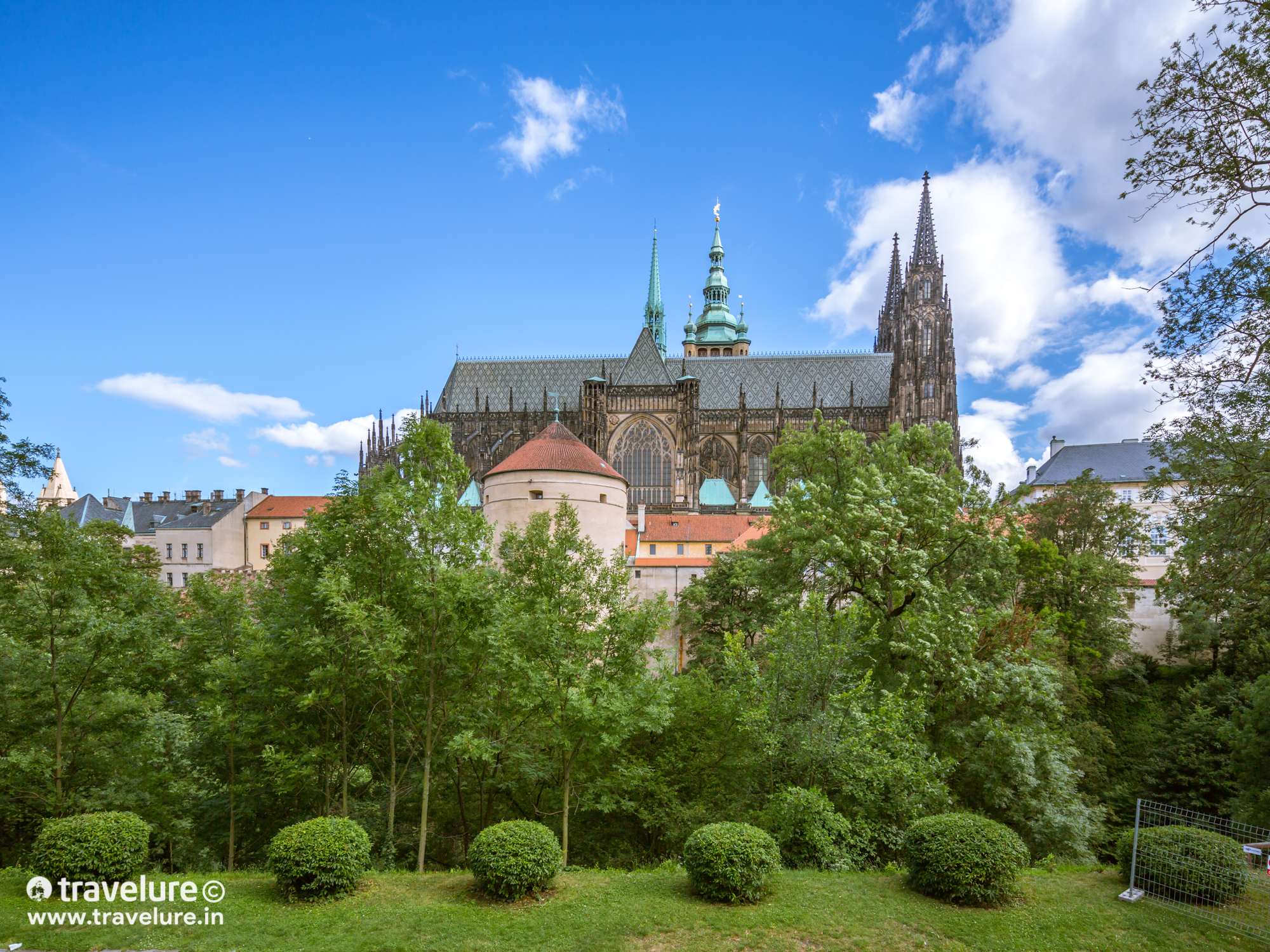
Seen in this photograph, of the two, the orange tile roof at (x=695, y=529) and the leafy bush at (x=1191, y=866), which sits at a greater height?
the orange tile roof at (x=695, y=529)

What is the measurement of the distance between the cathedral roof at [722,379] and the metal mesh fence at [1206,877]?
210 feet

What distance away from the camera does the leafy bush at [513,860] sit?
39.3 feet

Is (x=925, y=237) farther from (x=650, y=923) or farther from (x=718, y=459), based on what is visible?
(x=650, y=923)

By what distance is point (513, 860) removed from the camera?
1200 cm

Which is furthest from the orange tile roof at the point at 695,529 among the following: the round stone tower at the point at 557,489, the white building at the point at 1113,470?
the white building at the point at 1113,470

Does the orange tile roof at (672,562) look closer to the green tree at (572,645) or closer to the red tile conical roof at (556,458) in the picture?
the red tile conical roof at (556,458)

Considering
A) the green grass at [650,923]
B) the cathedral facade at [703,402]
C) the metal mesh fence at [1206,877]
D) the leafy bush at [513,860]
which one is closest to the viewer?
the green grass at [650,923]

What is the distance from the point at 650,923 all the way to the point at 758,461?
62.4 m

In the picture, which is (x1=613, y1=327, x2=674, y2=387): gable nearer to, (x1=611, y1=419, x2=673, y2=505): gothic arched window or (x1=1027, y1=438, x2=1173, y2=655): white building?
(x1=611, y1=419, x2=673, y2=505): gothic arched window

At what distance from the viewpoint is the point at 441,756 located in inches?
673

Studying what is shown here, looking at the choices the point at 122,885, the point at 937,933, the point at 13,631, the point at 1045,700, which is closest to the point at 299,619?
the point at 122,885

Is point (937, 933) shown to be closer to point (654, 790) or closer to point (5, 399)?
point (654, 790)

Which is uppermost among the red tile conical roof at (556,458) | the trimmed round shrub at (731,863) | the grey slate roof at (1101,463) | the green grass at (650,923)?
the grey slate roof at (1101,463)

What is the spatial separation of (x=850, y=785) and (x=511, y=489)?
62.9ft
